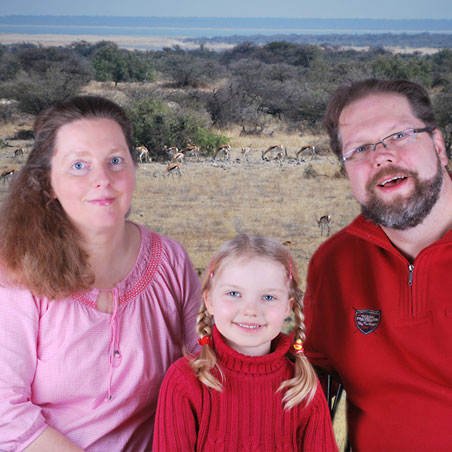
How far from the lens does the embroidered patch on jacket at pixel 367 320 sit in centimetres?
145

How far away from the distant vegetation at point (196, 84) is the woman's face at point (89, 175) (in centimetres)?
338

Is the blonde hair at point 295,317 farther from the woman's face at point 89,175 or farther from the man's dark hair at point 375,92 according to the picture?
the man's dark hair at point 375,92

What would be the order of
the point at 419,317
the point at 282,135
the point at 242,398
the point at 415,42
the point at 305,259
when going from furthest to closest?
the point at 415,42 → the point at 282,135 → the point at 305,259 → the point at 419,317 → the point at 242,398

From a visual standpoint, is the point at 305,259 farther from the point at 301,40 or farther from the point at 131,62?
the point at 301,40

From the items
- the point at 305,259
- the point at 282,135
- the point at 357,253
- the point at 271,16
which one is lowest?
the point at 305,259

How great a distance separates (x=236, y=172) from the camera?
4891 millimetres

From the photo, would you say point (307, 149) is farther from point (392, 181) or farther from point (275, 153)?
point (392, 181)

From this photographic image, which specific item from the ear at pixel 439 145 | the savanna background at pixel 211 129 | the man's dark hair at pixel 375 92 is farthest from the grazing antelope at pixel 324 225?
the ear at pixel 439 145

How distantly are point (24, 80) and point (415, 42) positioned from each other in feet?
11.9

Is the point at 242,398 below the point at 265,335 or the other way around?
below

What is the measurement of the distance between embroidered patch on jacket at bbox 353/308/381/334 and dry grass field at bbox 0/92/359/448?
10.2ft

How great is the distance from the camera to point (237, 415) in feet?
4.10

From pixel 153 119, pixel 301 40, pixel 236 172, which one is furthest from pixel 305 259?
pixel 301 40

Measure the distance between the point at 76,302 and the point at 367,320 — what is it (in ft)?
2.19
